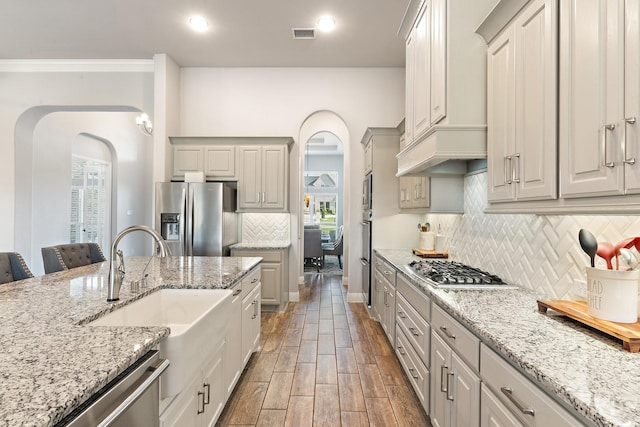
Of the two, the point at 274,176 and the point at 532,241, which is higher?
the point at 274,176

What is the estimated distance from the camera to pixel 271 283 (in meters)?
4.25

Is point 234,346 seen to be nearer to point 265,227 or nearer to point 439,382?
point 439,382

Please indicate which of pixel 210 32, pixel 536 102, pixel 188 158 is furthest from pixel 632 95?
pixel 188 158

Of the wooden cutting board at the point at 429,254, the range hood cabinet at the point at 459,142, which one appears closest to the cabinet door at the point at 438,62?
the range hood cabinet at the point at 459,142

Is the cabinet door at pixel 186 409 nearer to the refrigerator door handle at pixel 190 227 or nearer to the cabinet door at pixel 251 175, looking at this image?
the refrigerator door handle at pixel 190 227

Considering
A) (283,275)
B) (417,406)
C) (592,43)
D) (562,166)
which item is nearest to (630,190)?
(562,166)

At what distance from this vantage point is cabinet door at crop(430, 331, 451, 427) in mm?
1664

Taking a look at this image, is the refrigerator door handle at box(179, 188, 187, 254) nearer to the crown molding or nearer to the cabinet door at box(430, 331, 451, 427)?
the crown molding

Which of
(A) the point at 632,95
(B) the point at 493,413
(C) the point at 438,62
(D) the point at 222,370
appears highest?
(C) the point at 438,62

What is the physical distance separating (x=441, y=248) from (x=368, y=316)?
55.2 inches

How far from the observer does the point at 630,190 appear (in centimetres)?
96

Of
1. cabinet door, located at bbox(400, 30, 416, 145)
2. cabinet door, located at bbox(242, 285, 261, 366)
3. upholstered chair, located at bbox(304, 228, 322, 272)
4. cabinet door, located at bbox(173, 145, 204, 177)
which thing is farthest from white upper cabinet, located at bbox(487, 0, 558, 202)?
upholstered chair, located at bbox(304, 228, 322, 272)

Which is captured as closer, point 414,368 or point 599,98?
point 599,98

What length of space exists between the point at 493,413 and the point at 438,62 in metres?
1.91
